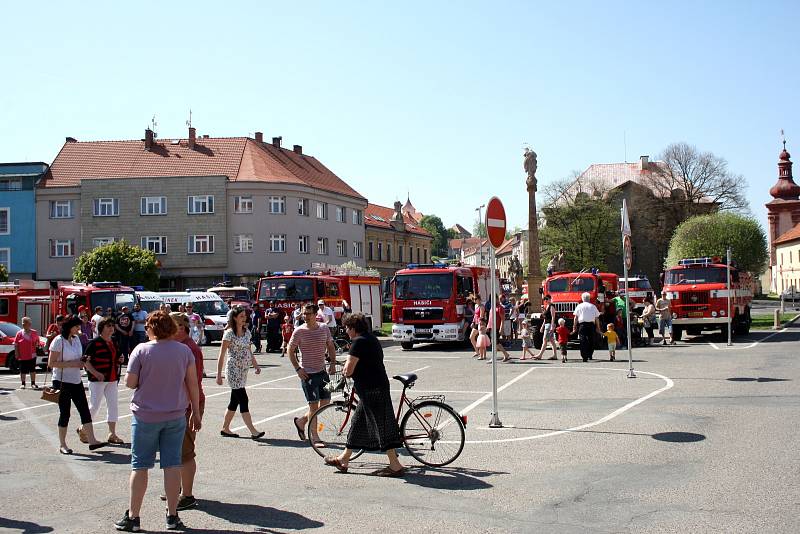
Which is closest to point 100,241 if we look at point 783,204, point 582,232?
point 582,232

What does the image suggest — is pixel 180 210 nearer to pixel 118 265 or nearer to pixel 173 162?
pixel 173 162

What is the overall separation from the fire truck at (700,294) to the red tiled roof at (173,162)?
116 ft

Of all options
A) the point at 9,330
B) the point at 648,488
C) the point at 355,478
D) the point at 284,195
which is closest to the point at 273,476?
the point at 355,478

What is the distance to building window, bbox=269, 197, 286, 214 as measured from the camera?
59.7 metres

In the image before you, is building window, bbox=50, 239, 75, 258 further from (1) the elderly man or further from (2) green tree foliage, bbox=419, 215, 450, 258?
(2) green tree foliage, bbox=419, 215, 450, 258

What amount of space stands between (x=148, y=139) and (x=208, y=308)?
1221 inches

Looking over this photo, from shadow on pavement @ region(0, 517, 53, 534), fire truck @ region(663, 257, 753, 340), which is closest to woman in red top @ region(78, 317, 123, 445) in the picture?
shadow on pavement @ region(0, 517, 53, 534)

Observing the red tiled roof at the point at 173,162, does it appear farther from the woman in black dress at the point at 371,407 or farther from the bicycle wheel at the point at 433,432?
the woman in black dress at the point at 371,407

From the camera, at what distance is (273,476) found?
8.56 m

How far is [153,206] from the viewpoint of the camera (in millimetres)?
58594

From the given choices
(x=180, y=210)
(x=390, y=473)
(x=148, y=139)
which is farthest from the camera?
Answer: (x=148, y=139)

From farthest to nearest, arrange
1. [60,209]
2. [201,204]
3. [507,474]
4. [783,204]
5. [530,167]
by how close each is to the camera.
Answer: [783,204] < [60,209] < [201,204] < [530,167] < [507,474]

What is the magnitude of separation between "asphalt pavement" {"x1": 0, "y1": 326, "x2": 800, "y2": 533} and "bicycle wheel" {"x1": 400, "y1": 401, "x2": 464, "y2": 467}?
187 mm

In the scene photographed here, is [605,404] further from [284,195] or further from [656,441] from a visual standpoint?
[284,195]
